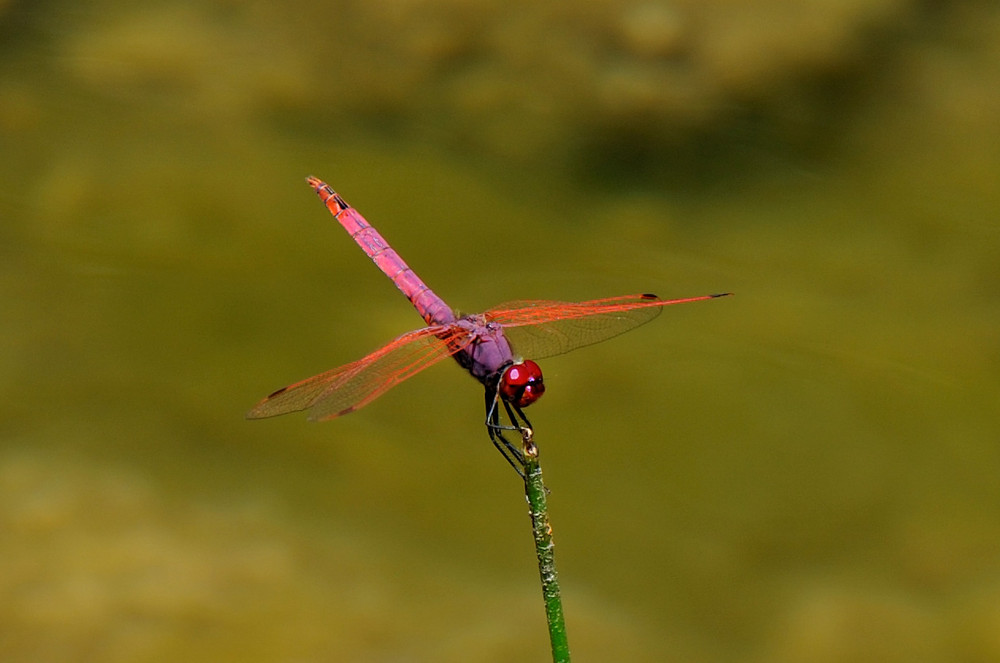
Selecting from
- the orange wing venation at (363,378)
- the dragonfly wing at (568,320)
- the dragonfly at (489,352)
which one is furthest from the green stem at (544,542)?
the dragonfly wing at (568,320)

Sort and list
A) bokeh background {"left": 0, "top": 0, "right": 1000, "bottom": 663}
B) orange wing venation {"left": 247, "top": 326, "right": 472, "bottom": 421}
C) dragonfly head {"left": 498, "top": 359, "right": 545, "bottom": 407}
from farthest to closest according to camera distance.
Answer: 1. bokeh background {"left": 0, "top": 0, "right": 1000, "bottom": 663}
2. orange wing venation {"left": 247, "top": 326, "right": 472, "bottom": 421}
3. dragonfly head {"left": 498, "top": 359, "right": 545, "bottom": 407}

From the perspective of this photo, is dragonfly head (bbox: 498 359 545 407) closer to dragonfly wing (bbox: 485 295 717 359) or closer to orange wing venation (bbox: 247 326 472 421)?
orange wing venation (bbox: 247 326 472 421)

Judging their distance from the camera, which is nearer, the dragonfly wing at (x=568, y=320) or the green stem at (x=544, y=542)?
the green stem at (x=544, y=542)

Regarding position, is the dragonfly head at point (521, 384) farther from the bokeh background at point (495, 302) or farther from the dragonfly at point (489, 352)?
the bokeh background at point (495, 302)

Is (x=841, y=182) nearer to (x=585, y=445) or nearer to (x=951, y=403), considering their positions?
(x=951, y=403)

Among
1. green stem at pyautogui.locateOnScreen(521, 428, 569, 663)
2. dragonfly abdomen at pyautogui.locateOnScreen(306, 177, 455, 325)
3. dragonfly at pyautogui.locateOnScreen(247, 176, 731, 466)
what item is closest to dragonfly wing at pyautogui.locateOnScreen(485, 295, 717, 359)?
dragonfly at pyautogui.locateOnScreen(247, 176, 731, 466)

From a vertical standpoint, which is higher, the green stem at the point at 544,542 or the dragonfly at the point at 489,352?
the dragonfly at the point at 489,352
